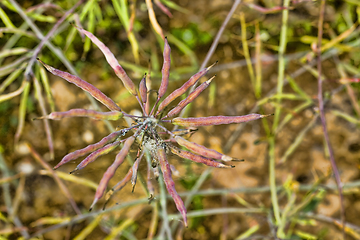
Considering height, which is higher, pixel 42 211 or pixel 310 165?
pixel 310 165

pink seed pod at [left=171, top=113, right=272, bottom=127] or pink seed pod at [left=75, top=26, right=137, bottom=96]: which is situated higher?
pink seed pod at [left=75, top=26, right=137, bottom=96]

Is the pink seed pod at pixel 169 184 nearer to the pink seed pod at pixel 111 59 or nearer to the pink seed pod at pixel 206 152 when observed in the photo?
the pink seed pod at pixel 206 152

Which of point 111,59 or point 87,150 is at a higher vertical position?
point 111,59

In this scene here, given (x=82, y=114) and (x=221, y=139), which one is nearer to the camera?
(x=82, y=114)

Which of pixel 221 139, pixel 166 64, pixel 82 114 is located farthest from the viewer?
pixel 221 139

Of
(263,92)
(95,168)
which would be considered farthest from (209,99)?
(95,168)

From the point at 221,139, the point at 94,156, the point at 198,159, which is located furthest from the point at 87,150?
the point at 221,139

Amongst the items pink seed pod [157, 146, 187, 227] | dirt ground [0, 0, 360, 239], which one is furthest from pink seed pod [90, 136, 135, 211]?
dirt ground [0, 0, 360, 239]

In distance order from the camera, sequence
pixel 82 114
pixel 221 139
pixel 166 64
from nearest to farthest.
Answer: pixel 82 114 < pixel 166 64 < pixel 221 139

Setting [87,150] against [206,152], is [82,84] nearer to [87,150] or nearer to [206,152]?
[87,150]

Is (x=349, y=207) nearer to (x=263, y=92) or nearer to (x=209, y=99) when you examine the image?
(x=263, y=92)

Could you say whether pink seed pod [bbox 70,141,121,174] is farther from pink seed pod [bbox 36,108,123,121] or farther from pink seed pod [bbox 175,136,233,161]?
pink seed pod [bbox 175,136,233,161]
